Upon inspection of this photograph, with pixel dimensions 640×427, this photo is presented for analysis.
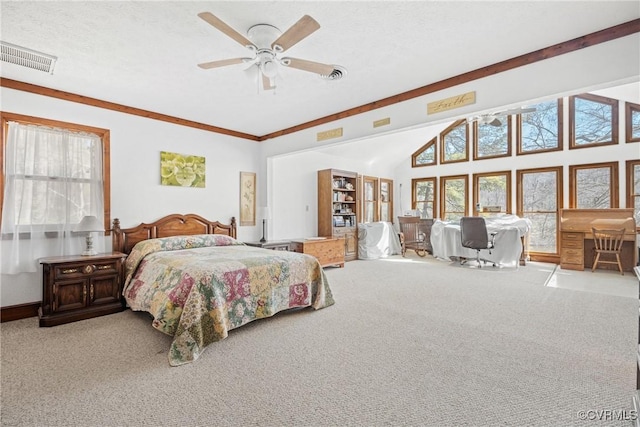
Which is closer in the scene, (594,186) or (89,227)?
Result: (89,227)

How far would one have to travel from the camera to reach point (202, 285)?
2.59 meters

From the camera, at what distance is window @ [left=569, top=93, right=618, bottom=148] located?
578 cm

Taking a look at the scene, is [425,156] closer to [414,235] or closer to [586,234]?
[414,235]

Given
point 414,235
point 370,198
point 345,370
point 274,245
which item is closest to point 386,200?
point 370,198

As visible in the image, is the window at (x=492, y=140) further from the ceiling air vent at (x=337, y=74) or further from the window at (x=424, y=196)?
the ceiling air vent at (x=337, y=74)

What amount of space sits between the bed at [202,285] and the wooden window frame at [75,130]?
0.26 m

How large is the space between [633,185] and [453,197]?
325cm

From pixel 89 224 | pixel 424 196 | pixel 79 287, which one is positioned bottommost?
pixel 79 287

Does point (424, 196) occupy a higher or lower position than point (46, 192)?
higher

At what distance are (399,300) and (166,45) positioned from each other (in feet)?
11.9

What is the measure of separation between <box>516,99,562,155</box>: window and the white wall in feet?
19.5

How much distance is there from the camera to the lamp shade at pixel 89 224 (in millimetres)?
3424

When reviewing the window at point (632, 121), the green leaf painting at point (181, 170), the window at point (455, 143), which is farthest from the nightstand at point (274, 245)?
the window at point (632, 121)

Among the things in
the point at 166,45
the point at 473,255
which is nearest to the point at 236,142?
the point at 166,45
